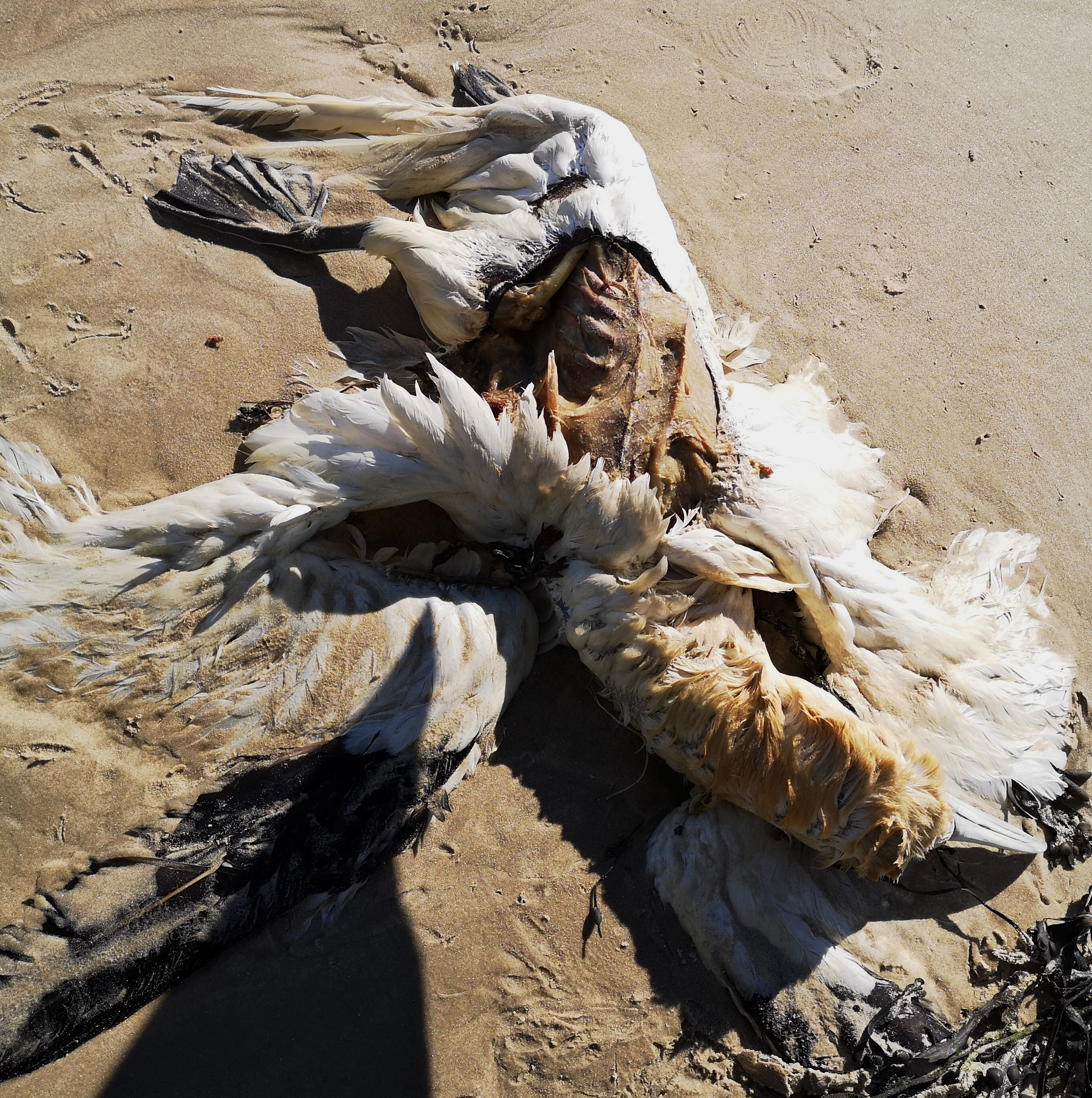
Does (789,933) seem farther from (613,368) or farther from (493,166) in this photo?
(493,166)

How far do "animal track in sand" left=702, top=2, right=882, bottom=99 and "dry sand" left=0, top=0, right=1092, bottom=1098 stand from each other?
2 cm

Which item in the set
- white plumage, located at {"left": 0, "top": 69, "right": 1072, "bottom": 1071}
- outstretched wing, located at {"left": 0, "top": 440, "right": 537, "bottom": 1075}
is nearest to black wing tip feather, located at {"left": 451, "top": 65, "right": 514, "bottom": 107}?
white plumage, located at {"left": 0, "top": 69, "right": 1072, "bottom": 1071}

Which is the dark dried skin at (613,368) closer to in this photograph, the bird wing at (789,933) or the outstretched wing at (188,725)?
the outstretched wing at (188,725)

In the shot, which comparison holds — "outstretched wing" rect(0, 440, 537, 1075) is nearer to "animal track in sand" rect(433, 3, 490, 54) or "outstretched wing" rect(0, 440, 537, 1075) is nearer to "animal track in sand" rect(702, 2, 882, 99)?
"animal track in sand" rect(433, 3, 490, 54)

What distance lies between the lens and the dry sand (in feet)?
8.41

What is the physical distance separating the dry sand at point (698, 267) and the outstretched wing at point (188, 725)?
166 millimetres

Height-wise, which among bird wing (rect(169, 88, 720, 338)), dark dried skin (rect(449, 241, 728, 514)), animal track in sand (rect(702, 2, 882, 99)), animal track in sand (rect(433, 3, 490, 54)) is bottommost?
dark dried skin (rect(449, 241, 728, 514))

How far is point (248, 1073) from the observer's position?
7.93ft

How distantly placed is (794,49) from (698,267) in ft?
4.81

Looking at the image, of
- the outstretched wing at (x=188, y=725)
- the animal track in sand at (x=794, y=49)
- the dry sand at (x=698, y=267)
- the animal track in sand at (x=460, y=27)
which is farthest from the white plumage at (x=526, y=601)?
the animal track in sand at (x=794, y=49)

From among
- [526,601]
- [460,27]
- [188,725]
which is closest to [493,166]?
[460,27]

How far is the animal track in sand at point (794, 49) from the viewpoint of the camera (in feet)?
13.5

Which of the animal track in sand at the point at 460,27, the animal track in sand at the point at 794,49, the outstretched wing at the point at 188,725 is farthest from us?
the animal track in sand at the point at 794,49

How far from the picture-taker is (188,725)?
2314mm
